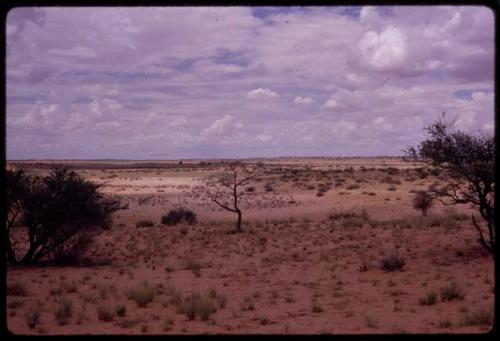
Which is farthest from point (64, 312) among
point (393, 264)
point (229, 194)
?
point (229, 194)

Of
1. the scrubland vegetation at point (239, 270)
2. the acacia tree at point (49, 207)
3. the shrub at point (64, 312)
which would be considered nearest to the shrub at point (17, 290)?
the scrubland vegetation at point (239, 270)

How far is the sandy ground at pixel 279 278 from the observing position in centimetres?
969

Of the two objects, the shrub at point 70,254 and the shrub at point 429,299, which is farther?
the shrub at point 70,254

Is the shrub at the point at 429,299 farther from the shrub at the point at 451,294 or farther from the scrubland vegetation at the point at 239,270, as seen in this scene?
the shrub at the point at 451,294

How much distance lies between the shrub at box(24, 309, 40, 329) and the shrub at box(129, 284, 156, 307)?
209 cm

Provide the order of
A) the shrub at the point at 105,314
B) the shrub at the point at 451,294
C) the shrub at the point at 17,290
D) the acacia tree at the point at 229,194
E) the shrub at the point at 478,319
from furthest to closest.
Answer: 1. the acacia tree at the point at 229,194
2. the shrub at the point at 17,290
3. the shrub at the point at 451,294
4. the shrub at the point at 105,314
5. the shrub at the point at 478,319

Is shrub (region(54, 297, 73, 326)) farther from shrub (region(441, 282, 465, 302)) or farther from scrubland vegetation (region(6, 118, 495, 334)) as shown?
shrub (region(441, 282, 465, 302))

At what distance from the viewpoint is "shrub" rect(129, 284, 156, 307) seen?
11383 millimetres

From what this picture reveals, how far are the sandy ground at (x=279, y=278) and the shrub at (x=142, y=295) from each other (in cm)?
17

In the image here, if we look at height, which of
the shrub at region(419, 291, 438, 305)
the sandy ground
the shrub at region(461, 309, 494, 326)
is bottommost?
the sandy ground

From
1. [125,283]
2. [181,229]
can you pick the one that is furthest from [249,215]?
[125,283]

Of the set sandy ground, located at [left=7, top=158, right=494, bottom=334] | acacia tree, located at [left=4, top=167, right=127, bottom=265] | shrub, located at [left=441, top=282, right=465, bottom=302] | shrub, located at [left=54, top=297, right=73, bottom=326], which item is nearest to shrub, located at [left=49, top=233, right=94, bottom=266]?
acacia tree, located at [left=4, top=167, right=127, bottom=265]

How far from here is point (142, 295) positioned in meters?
11.6

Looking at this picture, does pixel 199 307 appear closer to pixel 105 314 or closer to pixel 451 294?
pixel 105 314
